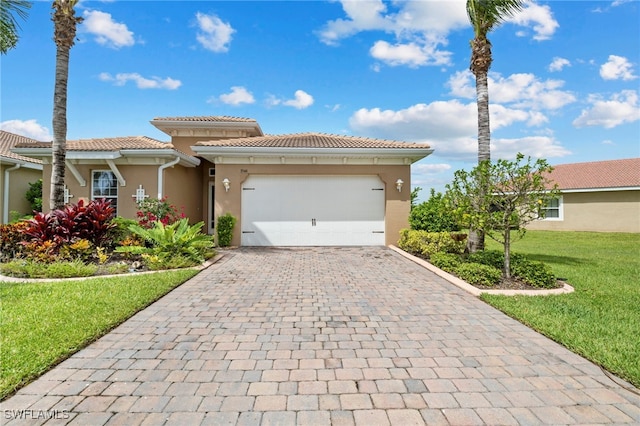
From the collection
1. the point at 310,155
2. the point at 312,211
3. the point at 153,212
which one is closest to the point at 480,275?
the point at 312,211

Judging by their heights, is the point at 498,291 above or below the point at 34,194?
below

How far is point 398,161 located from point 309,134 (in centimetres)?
464

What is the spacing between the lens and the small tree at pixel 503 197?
582cm

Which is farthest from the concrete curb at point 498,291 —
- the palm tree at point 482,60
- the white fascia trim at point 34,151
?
the white fascia trim at point 34,151

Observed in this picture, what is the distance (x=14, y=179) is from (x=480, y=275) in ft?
62.1

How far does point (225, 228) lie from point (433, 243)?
6.88 m

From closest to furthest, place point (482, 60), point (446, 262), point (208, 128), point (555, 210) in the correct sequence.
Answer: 1. point (446, 262)
2. point (482, 60)
3. point (208, 128)
4. point (555, 210)

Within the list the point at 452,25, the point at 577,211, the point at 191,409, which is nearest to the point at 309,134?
the point at 452,25

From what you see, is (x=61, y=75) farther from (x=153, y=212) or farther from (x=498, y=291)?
(x=498, y=291)


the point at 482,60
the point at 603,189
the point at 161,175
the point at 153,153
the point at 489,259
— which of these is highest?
the point at 482,60

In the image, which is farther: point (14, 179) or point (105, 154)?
point (14, 179)

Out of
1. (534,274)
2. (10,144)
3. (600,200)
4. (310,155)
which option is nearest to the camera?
(534,274)

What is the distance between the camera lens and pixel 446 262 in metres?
7.14

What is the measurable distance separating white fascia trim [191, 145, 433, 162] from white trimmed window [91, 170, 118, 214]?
12.3ft
